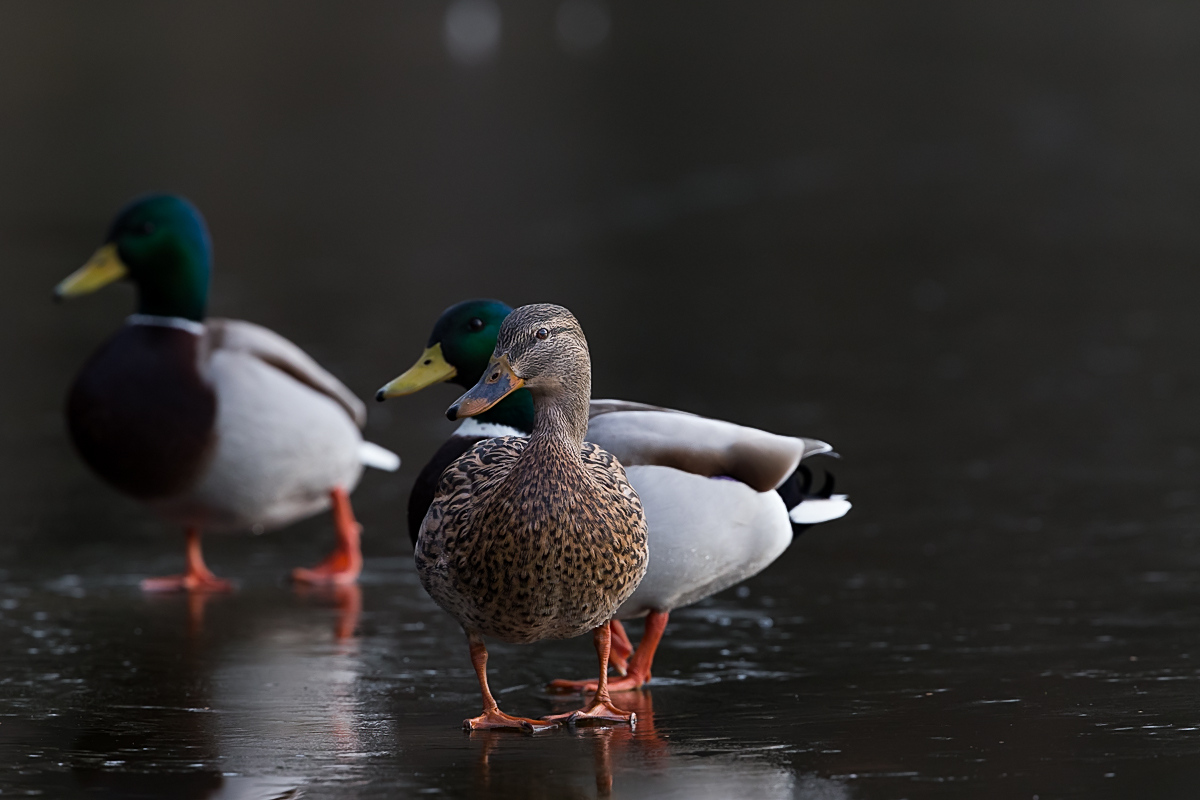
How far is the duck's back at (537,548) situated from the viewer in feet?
13.6

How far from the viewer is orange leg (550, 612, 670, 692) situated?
490cm

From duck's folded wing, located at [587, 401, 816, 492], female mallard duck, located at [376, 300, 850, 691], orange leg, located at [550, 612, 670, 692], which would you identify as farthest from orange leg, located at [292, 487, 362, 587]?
duck's folded wing, located at [587, 401, 816, 492]

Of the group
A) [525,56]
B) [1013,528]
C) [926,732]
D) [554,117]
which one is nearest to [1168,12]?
[525,56]

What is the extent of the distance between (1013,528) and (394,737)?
3.16 metres

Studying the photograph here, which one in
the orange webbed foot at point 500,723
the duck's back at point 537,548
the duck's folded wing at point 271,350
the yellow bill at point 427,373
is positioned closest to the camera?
the duck's back at point 537,548

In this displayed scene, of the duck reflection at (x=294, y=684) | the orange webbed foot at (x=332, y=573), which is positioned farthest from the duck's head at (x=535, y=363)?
the orange webbed foot at (x=332, y=573)

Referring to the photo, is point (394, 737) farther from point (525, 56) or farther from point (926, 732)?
point (525, 56)

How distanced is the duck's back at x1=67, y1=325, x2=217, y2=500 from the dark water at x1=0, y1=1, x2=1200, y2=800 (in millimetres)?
428

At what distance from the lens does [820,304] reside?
12320 mm

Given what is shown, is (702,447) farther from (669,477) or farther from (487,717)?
(487,717)

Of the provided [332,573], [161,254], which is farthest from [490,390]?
[161,254]

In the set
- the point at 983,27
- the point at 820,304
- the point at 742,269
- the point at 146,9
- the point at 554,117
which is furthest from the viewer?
the point at 146,9

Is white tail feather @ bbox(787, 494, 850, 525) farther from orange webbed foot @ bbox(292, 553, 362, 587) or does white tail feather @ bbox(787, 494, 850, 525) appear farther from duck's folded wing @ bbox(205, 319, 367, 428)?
duck's folded wing @ bbox(205, 319, 367, 428)

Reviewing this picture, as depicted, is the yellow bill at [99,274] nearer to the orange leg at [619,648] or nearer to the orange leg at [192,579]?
the orange leg at [192,579]
